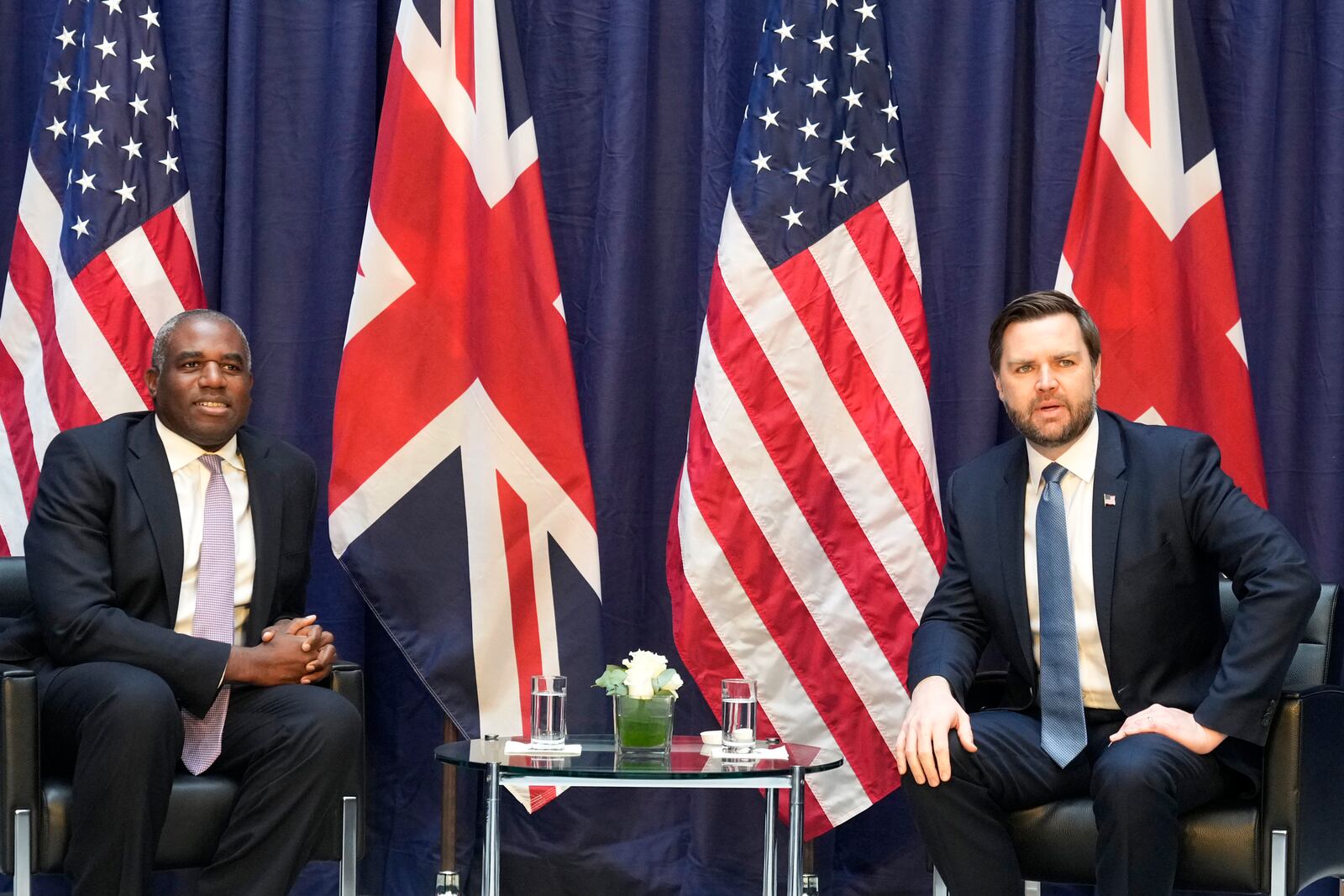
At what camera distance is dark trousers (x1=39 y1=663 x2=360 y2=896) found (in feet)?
9.73

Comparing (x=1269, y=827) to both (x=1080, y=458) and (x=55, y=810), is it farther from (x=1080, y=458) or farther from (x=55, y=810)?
(x=55, y=810)

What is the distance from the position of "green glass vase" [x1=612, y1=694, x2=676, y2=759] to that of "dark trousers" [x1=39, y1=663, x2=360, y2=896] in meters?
0.60

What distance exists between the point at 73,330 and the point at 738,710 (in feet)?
6.84

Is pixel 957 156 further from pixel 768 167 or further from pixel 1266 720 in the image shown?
pixel 1266 720

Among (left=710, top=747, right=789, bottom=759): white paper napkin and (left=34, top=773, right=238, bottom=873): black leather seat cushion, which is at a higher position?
(left=710, top=747, right=789, bottom=759): white paper napkin

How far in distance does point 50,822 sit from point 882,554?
6.88ft

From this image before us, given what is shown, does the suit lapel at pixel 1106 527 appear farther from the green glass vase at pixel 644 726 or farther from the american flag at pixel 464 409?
the american flag at pixel 464 409

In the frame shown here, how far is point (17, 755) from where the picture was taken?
297 cm

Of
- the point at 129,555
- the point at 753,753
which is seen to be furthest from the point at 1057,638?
the point at 129,555

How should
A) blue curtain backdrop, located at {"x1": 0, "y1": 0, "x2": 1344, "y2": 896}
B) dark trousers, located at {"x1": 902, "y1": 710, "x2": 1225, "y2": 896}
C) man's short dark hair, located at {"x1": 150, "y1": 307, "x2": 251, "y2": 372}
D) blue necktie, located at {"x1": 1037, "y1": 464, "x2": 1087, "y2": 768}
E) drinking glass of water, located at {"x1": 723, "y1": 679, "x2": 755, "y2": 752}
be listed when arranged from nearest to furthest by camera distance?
dark trousers, located at {"x1": 902, "y1": 710, "x2": 1225, "y2": 896}
blue necktie, located at {"x1": 1037, "y1": 464, "x2": 1087, "y2": 768}
drinking glass of water, located at {"x1": 723, "y1": 679, "x2": 755, "y2": 752}
man's short dark hair, located at {"x1": 150, "y1": 307, "x2": 251, "y2": 372}
blue curtain backdrop, located at {"x1": 0, "y1": 0, "x2": 1344, "y2": 896}

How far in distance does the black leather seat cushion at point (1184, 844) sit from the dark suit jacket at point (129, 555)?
5.85 ft

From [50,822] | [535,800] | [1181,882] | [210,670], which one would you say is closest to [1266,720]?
[1181,882]

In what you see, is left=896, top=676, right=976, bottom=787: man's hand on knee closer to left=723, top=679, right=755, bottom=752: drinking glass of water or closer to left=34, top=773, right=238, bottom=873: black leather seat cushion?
left=723, top=679, right=755, bottom=752: drinking glass of water

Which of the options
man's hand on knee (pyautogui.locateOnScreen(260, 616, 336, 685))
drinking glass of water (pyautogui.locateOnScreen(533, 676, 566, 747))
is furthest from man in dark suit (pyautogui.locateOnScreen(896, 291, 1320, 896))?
man's hand on knee (pyautogui.locateOnScreen(260, 616, 336, 685))
